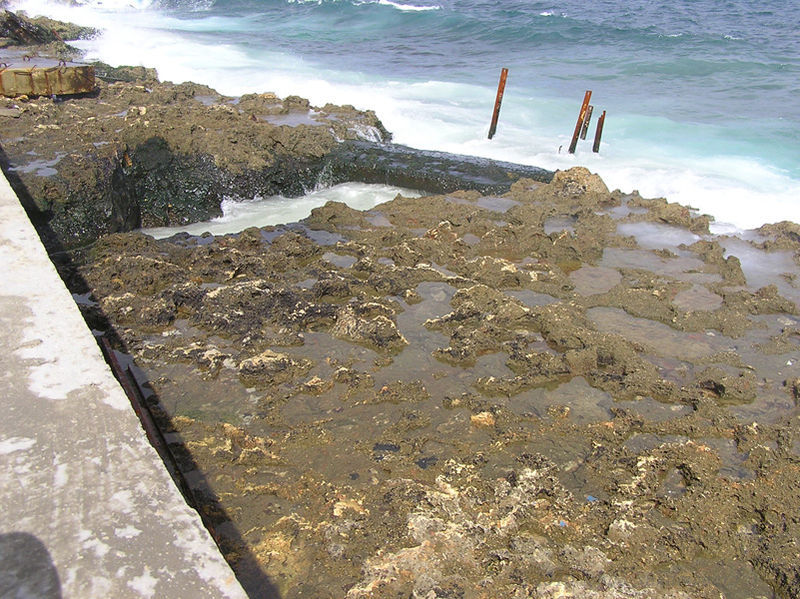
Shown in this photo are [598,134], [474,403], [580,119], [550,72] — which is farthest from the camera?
[550,72]

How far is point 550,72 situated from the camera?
2077cm

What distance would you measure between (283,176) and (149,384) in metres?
5.93

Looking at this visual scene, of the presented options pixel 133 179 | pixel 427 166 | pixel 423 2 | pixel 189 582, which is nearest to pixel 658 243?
pixel 427 166

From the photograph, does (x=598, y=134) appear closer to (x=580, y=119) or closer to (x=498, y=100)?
(x=580, y=119)

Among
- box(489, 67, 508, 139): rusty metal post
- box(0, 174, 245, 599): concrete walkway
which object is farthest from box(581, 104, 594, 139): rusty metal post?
box(0, 174, 245, 599): concrete walkway

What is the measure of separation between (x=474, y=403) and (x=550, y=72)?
18.3 m

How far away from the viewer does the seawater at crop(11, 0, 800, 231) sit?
43.5 feet

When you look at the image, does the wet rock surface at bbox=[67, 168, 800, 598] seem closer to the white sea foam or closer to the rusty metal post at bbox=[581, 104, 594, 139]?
the rusty metal post at bbox=[581, 104, 594, 139]

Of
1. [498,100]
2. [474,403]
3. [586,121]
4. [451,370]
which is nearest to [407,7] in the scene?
[498,100]

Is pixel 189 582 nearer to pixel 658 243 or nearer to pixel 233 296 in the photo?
pixel 233 296

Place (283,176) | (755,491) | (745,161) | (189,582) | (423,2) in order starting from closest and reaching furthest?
(189,582) → (755,491) → (283,176) → (745,161) → (423,2)

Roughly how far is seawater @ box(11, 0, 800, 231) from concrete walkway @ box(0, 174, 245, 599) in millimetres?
9460

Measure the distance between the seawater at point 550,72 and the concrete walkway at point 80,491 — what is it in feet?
31.0

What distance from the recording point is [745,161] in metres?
13.4
